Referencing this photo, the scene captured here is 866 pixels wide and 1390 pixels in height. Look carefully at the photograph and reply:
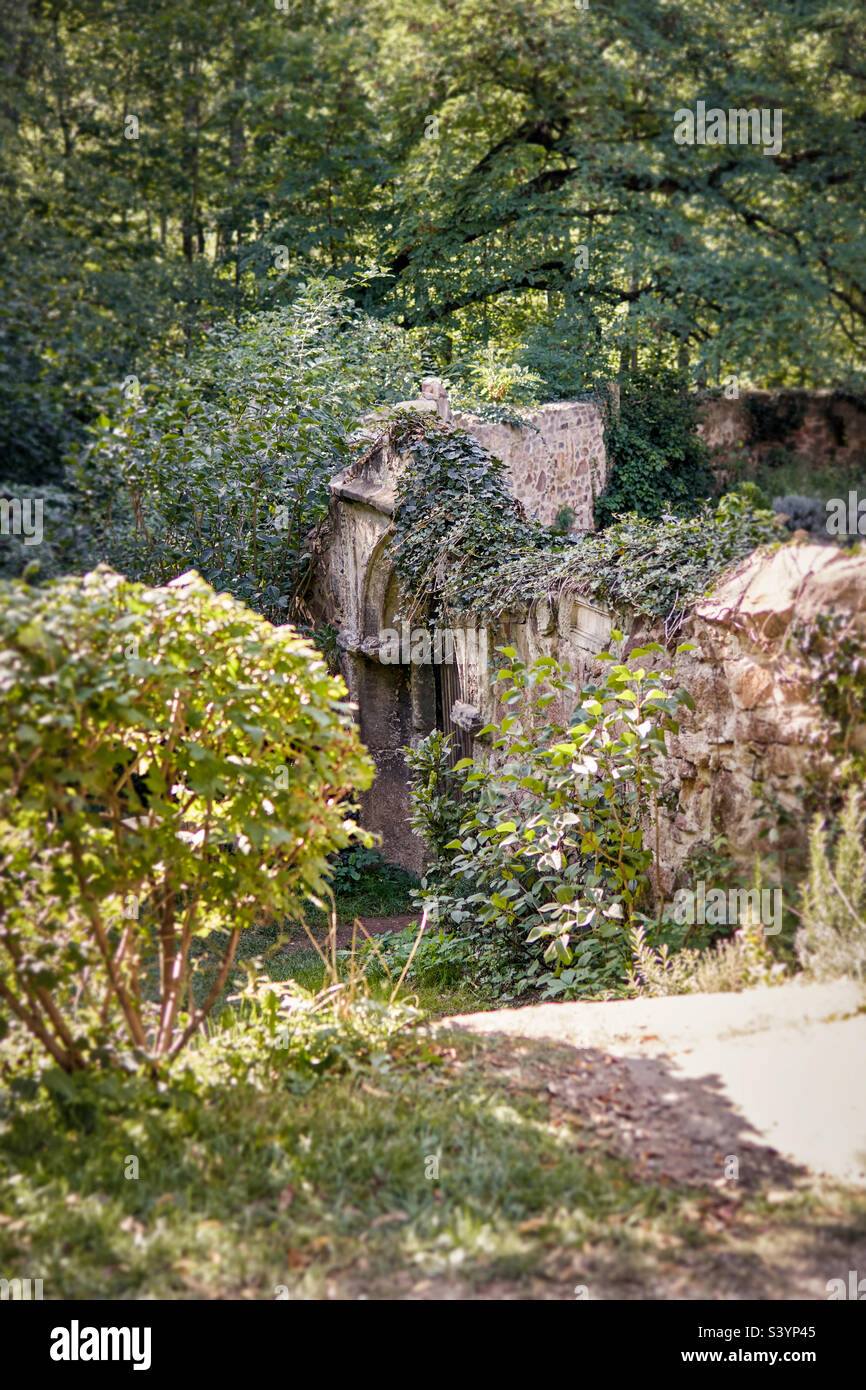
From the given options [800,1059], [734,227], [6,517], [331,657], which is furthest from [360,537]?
[734,227]

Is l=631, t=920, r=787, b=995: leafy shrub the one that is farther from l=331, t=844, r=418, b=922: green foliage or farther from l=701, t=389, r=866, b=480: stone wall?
l=701, t=389, r=866, b=480: stone wall

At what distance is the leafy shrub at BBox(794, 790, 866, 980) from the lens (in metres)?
3.77

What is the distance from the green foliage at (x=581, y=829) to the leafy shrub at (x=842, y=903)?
3.34 feet

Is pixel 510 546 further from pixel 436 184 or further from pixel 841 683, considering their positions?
pixel 436 184

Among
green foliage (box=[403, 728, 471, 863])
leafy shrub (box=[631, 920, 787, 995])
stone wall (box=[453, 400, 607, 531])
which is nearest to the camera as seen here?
leafy shrub (box=[631, 920, 787, 995])

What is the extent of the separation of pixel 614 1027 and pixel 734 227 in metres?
14.3

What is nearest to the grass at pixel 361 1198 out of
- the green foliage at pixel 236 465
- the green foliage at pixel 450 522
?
the green foliage at pixel 450 522

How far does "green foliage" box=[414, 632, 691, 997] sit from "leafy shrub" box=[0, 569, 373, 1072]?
1481mm

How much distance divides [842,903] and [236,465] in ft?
19.7

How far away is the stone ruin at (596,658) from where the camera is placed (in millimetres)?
4266

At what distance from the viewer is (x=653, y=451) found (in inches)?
547

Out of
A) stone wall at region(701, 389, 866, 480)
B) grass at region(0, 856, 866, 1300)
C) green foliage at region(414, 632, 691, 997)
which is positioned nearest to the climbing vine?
green foliage at region(414, 632, 691, 997)

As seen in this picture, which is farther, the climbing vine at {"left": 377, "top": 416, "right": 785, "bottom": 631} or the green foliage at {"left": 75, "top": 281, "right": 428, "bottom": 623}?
the green foliage at {"left": 75, "top": 281, "right": 428, "bottom": 623}

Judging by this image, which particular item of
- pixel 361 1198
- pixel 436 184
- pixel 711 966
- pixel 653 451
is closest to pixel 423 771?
pixel 711 966
